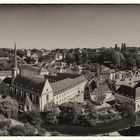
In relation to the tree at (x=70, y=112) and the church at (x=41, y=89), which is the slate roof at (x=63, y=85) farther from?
the tree at (x=70, y=112)

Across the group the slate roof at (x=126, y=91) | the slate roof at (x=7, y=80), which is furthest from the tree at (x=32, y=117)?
the slate roof at (x=126, y=91)

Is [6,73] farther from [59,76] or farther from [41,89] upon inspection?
[59,76]

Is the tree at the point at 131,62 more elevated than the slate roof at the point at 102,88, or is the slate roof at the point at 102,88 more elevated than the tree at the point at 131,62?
the tree at the point at 131,62

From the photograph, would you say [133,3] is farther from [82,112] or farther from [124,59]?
[82,112]

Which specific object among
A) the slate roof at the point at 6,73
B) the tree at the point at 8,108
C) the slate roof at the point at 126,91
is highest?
the slate roof at the point at 6,73

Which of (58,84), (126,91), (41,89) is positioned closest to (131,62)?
(126,91)

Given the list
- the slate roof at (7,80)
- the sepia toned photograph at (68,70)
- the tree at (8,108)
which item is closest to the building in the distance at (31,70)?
the sepia toned photograph at (68,70)

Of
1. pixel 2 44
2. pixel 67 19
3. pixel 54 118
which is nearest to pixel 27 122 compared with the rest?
pixel 54 118
